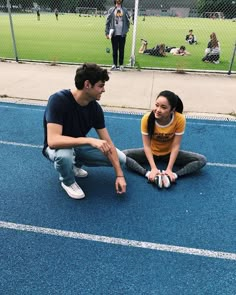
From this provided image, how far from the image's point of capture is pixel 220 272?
2455mm

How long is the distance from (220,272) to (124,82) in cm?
578

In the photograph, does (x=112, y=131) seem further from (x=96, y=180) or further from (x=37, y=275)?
(x=37, y=275)

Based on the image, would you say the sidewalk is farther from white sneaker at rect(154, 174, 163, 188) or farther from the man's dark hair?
the man's dark hair

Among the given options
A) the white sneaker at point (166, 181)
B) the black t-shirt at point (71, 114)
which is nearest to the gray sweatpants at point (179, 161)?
the white sneaker at point (166, 181)

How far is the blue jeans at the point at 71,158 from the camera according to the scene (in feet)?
9.87

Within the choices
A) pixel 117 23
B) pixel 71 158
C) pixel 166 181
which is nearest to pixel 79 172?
pixel 71 158

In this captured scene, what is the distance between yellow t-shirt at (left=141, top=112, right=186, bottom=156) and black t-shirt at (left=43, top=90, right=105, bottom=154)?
588 millimetres

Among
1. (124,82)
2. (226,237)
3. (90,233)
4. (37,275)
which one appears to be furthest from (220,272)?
(124,82)

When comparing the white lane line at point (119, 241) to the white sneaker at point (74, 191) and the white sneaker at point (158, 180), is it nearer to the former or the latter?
the white sneaker at point (74, 191)

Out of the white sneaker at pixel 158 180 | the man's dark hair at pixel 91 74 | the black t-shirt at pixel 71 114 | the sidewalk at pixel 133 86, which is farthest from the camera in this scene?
the sidewalk at pixel 133 86

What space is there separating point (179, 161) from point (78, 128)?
1.45 m

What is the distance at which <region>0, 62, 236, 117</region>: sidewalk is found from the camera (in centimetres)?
620

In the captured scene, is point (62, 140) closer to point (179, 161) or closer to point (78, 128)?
point (78, 128)

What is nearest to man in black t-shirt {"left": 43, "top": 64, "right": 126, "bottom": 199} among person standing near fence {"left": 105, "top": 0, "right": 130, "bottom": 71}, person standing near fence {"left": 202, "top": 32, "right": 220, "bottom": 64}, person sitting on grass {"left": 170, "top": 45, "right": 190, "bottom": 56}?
person standing near fence {"left": 105, "top": 0, "right": 130, "bottom": 71}
